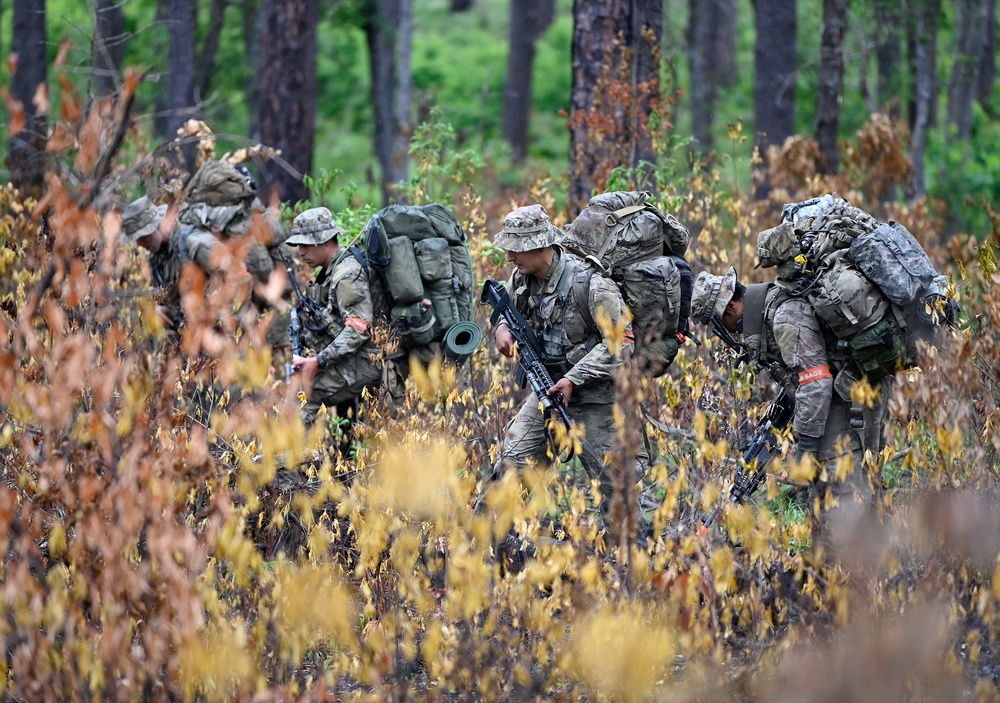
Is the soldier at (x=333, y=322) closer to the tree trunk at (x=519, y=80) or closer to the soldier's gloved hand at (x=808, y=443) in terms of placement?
the soldier's gloved hand at (x=808, y=443)

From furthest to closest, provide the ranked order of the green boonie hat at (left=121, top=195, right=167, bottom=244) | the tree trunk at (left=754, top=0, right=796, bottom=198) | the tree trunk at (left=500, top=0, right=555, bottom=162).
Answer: the tree trunk at (left=500, top=0, right=555, bottom=162), the tree trunk at (left=754, top=0, right=796, bottom=198), the green boonie hat at (left=121, top=195, right=167, bottom=244)

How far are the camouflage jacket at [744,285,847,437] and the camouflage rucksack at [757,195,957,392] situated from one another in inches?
2.6

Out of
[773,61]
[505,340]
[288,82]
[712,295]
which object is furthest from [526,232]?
[773,61]

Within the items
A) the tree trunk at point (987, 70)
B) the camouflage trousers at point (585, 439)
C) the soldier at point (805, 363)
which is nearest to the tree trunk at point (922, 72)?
the tree trunk at point (987, 70)

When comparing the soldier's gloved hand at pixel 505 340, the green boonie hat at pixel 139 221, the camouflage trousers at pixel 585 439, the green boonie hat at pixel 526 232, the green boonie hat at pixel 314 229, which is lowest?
the camouflage trousers at pixel 585 439

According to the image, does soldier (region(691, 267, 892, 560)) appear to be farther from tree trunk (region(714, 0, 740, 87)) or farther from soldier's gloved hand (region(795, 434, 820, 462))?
tree trunk (region(714, 0, 740, 87))

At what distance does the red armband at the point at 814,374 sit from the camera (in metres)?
5.12

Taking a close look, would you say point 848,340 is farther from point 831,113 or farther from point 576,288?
point 831,113

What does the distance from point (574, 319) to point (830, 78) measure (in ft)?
25.5

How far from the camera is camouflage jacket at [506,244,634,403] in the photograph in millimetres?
5332

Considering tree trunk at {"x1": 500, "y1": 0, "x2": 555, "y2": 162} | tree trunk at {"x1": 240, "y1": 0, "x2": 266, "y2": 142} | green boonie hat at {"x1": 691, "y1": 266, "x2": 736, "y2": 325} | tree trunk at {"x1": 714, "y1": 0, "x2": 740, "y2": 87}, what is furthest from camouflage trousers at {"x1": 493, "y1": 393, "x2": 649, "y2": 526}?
tree trunk at {"x1": 714, "y1": 0, "x2": 740, "y2": 87}

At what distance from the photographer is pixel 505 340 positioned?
568 centimetres

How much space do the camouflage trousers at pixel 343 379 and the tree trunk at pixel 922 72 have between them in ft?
30.7

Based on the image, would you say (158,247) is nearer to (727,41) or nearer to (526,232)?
(526,232)
